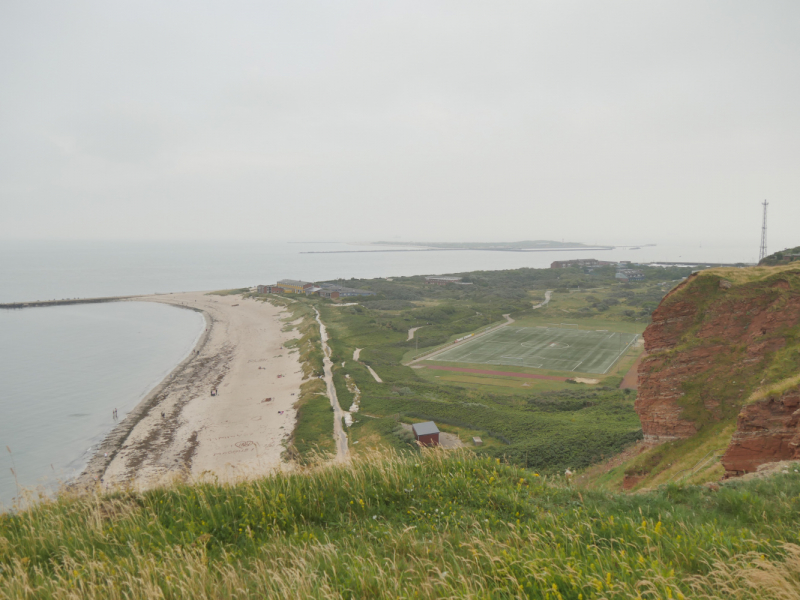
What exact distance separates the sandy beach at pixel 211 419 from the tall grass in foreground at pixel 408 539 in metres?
1.70

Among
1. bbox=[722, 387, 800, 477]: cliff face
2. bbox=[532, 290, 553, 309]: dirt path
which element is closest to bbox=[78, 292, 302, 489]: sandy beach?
bbox=[722, 387, 800, 477]: cliff face

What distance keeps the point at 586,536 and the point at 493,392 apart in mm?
38540

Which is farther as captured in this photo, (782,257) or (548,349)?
(548,349)

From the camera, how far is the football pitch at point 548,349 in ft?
174

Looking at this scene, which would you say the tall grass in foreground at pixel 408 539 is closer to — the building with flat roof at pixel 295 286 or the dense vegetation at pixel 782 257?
the dense vegetation at pixel 782 257

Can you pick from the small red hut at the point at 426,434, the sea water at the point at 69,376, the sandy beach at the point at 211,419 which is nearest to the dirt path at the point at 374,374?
the sandy beach at the point at 211,419

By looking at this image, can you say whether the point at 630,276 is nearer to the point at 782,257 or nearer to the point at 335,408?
the point at 782,257

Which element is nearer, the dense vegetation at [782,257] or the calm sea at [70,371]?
the calm sea at [70,371]

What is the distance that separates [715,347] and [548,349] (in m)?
41.1

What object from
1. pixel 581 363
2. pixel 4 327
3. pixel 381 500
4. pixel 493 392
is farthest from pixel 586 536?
pixel 4 327

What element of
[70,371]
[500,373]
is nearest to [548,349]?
[500,373]

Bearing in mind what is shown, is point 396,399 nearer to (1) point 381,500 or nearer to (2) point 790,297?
(2) point 790,297

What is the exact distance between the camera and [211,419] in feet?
124

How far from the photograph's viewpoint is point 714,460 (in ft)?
46.6
